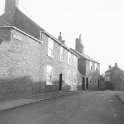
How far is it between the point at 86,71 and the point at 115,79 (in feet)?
69.7

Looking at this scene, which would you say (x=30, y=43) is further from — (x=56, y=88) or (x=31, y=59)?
(x=56, y=88)

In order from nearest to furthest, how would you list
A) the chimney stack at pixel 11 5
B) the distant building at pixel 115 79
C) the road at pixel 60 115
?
the road at pixel 60 115 → the chimney stack at pixel 11 5 → the distant building at pixel 115 79

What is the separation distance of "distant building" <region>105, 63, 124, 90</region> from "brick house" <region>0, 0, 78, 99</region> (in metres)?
34.1

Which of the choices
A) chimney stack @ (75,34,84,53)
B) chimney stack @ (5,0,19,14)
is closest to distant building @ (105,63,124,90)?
chimney stack @ (75,34,84,53)

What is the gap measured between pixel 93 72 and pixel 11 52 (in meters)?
41.6

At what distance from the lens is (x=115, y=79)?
6912 centimetres

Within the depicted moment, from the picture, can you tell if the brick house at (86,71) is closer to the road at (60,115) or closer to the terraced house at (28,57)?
the terraced house at (28,57)

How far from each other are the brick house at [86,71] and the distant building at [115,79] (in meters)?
9.80

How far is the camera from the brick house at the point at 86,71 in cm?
4928

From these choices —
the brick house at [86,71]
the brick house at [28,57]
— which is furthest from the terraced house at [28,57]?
the brick house at [86,71]

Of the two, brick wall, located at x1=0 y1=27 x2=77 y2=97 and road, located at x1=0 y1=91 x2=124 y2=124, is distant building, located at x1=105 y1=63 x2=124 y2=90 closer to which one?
brick wall, located at x1=0 y1=27 x2=77 y2=97

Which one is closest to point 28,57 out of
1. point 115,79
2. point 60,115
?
point 60,115

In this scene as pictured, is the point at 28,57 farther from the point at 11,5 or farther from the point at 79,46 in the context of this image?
the point at 79,46

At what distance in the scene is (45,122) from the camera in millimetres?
8797
